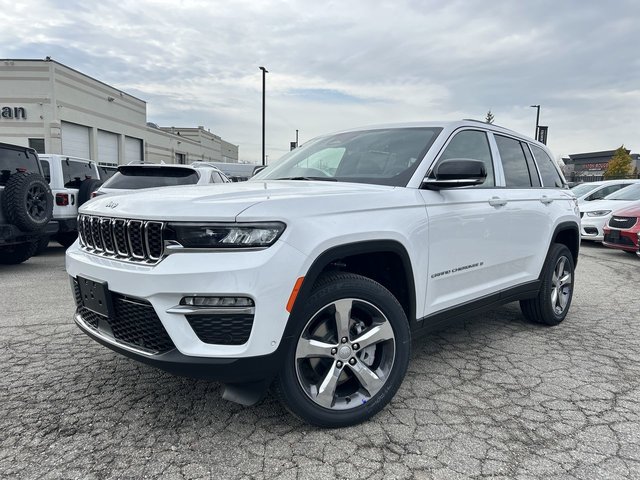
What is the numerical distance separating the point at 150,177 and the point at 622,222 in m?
8.83

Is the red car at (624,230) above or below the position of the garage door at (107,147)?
below

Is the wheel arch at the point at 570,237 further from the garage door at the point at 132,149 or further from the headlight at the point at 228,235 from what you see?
the garage door at the point at 132,149

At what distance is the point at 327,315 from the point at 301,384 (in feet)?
1.25

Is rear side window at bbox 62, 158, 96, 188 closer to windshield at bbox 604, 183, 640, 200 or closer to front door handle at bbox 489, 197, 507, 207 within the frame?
front door handle at bbox 489, 197, 507, 207

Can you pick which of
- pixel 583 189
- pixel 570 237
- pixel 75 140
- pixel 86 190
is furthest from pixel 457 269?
pixel 75 140

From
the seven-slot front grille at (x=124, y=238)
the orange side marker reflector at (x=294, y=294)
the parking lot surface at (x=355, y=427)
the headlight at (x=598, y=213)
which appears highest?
the seven-slot front grille at (x=124, y=238)

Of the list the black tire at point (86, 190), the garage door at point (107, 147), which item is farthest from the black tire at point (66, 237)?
the garage door at point (107, 147)

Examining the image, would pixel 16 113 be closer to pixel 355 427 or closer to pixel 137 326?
pixel 137 326

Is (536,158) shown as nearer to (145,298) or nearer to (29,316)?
(145,298)

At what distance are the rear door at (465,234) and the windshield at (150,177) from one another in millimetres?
4753

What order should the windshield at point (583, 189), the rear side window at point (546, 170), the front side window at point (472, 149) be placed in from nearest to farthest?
1. the front side window at point (472, 149)
2. the rear side window at point (546, 170)
3. the windshield at point (583, 189)

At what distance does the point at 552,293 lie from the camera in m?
4.58

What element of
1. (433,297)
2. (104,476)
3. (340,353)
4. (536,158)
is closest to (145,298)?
(104,476)

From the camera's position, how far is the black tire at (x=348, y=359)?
239 centimetres
